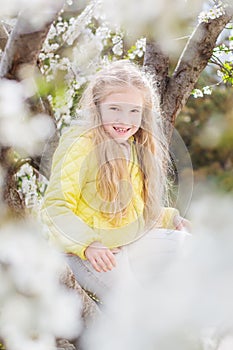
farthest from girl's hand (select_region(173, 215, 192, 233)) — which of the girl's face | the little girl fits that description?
the girl's face

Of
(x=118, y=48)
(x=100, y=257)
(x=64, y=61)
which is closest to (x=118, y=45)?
(x=118, y=48)

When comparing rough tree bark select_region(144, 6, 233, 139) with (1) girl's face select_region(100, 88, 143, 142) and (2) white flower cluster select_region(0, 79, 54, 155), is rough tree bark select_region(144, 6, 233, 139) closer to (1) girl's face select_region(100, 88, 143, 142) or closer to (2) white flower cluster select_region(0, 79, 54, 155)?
(1) girl's face select_region(100, 88, 143, 142)

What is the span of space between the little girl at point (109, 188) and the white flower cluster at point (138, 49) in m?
0.49

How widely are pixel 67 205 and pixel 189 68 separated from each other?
62 centimetres

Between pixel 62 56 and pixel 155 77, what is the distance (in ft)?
2.15

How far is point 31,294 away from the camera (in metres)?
1.06

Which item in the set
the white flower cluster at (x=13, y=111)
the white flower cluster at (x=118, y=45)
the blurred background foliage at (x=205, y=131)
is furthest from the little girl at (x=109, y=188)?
the blurred background foliage at (x=205, y=131)

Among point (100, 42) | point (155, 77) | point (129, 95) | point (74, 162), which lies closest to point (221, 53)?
point (155, 77)

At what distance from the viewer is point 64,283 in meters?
1.09

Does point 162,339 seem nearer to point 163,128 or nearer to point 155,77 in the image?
point 163,128

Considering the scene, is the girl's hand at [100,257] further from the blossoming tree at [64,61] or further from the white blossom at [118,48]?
the white blossom at [118,48]

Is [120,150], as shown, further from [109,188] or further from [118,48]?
[118,48]

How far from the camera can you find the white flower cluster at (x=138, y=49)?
1880mm

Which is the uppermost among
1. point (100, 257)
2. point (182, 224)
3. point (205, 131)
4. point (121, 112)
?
point (121, 112)
